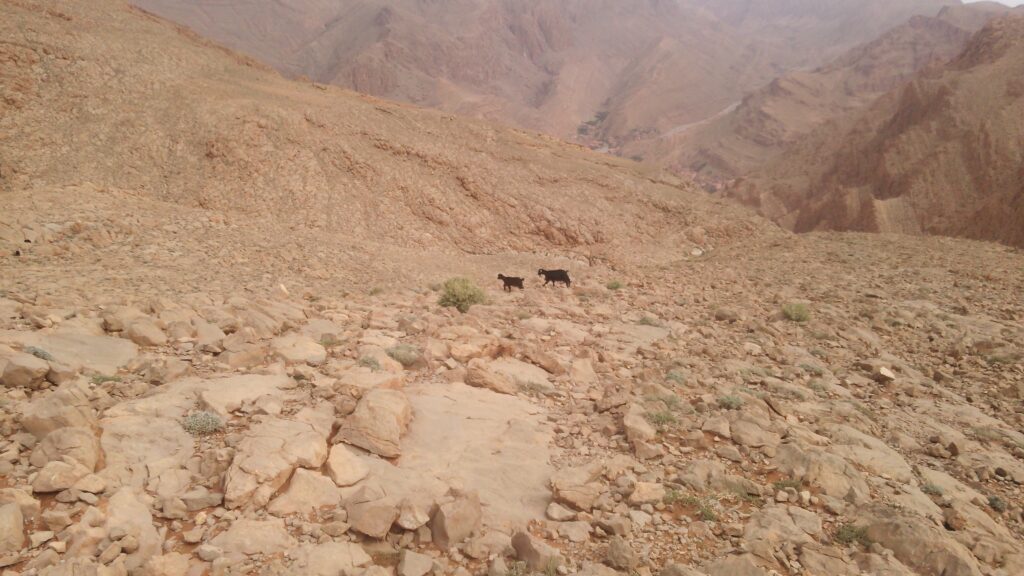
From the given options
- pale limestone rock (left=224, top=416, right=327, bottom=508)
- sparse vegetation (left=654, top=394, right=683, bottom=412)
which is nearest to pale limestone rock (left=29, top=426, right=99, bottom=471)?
pale limestone rock (left=224, top=416, right=327, bottom=508)

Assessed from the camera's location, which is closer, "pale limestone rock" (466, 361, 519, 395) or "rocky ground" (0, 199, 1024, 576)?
"rocky ground" (0, 199, 1024, 576)

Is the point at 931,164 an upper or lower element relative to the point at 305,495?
upper

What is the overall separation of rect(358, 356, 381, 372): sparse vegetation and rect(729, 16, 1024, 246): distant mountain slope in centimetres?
3272

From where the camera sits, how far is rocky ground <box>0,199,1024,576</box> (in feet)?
11.9

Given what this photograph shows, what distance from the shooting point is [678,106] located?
10612 cm

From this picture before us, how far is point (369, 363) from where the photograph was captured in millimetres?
6398

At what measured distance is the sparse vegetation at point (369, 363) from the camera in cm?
635

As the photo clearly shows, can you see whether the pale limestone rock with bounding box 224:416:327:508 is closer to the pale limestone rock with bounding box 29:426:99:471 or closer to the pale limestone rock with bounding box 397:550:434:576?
the pale limestone rock with bounding box 29:426:99:471

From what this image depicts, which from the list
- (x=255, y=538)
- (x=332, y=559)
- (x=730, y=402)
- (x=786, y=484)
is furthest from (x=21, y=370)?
(x=730, y=402)

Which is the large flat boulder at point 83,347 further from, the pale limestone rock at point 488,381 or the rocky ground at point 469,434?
the pale limestone rock at point 488,381

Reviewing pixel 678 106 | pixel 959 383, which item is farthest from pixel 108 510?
pixel 678 106

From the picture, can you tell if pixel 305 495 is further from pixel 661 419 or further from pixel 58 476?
pixel 661 419

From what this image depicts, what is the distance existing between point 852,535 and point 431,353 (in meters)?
5.02

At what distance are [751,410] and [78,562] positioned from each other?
20.5 feet
